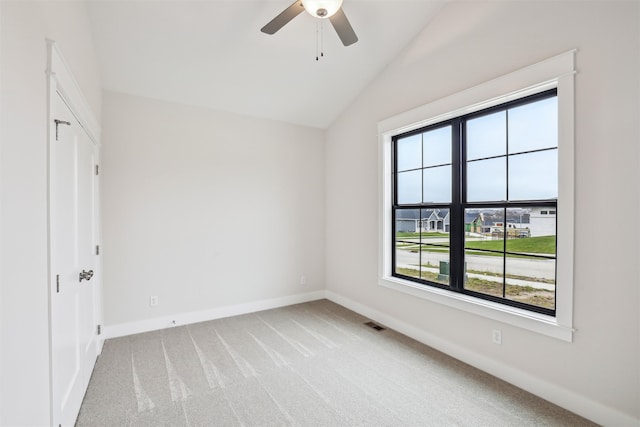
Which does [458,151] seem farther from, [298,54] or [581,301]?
[298,54]

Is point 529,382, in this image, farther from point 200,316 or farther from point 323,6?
point 200,316

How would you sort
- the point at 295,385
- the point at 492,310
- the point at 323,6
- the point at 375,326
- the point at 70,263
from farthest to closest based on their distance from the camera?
the point at 375,326
the point at 492,310
the point at 295,385
the point at 323,6
the point at 70,263

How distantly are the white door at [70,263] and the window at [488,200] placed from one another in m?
3.04

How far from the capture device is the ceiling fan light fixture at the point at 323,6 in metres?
2.08

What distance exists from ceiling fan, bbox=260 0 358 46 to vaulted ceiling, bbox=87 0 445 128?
556mm

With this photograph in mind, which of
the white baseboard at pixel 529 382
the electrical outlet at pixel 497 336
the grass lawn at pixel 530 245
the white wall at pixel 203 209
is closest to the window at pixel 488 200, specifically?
the grass lawn at pixel 530 245

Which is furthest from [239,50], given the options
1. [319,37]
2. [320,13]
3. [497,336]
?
[497,336]

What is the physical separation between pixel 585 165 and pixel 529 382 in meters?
1.64

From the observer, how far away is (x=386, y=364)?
2.71 m

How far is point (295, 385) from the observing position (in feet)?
7.87

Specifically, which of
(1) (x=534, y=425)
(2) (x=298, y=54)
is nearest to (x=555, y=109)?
(1) (x=534, y=425)

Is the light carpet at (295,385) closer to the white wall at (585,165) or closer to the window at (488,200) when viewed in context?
the white wall at (585,165)

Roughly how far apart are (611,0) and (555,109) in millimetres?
676

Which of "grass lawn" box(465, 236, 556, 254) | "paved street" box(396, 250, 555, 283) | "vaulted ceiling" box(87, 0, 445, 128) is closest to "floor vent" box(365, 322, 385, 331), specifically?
"paved street" box(396, 250, 555, 283)
